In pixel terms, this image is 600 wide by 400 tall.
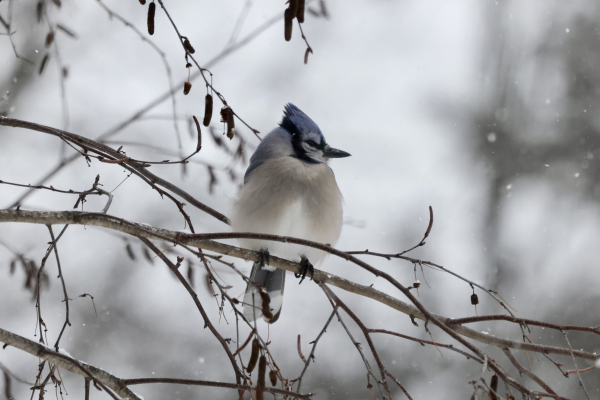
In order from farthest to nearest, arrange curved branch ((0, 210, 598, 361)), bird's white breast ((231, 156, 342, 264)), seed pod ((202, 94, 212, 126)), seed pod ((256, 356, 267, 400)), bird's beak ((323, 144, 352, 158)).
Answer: bird's beak ((323, 144, 352, 158)), bird's white breast ((231, 156, 342, 264)), seed pod ((202, 94, 212, 126)), curved branch ((0, 210, 598, 361)), seed pod ((256, 356, 267, 400))

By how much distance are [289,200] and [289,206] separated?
0.09 feet

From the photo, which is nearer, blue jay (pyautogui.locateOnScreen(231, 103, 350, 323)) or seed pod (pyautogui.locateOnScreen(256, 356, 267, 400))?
seed pod (pyautogui.locateOnScreen(256, 356, 267, 400))

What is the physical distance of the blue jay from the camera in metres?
2.49

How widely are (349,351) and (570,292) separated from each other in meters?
2.66

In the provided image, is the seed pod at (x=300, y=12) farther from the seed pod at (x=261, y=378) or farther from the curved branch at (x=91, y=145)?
the seed pod at (x=261, y=378)

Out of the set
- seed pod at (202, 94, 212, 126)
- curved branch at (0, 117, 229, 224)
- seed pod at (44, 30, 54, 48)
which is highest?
seed pod at (44, 30, 54, 48)

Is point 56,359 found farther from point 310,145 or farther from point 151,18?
point 310,145

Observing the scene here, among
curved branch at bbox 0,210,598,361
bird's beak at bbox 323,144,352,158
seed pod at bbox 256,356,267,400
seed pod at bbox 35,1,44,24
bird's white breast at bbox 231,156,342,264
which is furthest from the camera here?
bird's beak at bbox 323,144,352,158

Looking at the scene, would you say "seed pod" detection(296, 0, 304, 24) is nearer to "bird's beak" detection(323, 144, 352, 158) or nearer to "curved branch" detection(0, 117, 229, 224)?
"curved branch" detection(0, 117, 229, 224)

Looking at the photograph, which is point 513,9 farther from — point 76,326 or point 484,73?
point 76,326

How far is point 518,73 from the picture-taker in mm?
7340

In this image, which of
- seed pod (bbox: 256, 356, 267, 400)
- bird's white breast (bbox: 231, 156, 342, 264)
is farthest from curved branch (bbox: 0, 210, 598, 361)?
bird's white breast (bbox: 231, 156, 342, 264)

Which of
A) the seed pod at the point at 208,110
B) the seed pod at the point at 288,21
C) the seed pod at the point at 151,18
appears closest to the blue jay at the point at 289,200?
the seed pod at the point at 208,110

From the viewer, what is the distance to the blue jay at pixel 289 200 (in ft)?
8.16
